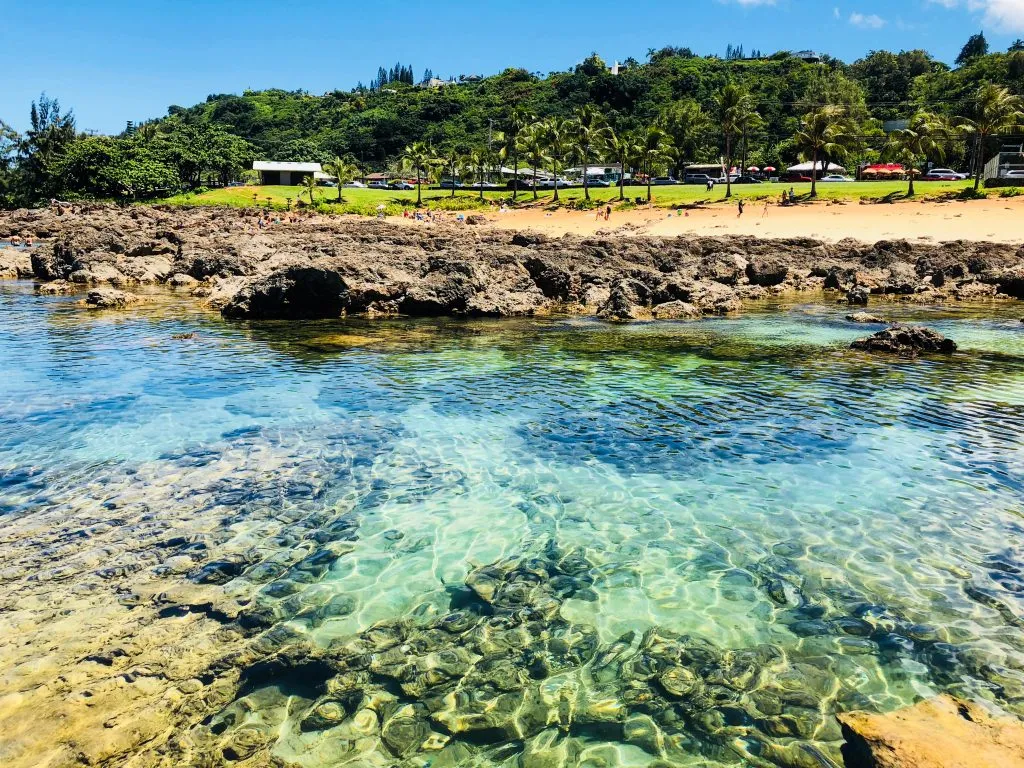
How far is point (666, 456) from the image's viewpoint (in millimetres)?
9906

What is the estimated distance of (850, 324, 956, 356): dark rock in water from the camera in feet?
53.4

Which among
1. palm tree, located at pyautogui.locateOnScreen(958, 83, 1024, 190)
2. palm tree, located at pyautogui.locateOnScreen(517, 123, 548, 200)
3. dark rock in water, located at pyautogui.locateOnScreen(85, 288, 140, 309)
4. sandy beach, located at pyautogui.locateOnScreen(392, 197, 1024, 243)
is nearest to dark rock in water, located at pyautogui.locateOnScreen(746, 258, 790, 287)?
sandy beach, located at pyautogui.locateOnScreen(392, 197, 1024, 243)

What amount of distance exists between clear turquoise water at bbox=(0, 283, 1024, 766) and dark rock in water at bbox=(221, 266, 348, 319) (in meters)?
5.06

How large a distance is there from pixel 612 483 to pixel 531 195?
2905 inches

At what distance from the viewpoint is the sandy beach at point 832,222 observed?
40.4 meters

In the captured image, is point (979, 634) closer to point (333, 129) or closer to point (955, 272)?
point (955, 272)

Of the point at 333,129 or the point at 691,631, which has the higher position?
the point at 333,129

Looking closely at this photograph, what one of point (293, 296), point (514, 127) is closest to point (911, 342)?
point (293, 296)

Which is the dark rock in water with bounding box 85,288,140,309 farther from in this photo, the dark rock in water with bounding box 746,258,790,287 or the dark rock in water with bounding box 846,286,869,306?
the dark rock in water with bounding box 846,286,869,306

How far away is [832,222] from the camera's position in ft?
150

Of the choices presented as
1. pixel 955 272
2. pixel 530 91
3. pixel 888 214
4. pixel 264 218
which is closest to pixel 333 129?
pixel 530 91

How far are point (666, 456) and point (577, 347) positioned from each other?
27.7 feet

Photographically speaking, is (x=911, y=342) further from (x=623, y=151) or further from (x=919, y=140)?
(x=623, y=151)

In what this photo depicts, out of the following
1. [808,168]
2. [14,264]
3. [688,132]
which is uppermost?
[688,132]
